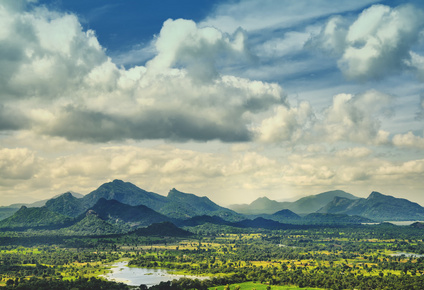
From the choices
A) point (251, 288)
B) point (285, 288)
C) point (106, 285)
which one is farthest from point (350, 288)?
point (106, 285)

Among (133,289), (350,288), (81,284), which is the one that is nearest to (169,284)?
(133,289)

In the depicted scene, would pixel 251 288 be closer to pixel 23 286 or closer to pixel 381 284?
pixel 381 284

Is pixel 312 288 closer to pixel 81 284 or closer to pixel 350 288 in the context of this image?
pixel 350 288

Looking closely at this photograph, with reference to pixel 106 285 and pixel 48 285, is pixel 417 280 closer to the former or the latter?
pixel 106 285

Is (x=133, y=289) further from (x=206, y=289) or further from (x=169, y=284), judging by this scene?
(x=206, y=289)

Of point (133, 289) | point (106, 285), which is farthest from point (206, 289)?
point (106, 285)

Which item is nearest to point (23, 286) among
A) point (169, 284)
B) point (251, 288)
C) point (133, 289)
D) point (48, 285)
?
point (48, 285)
